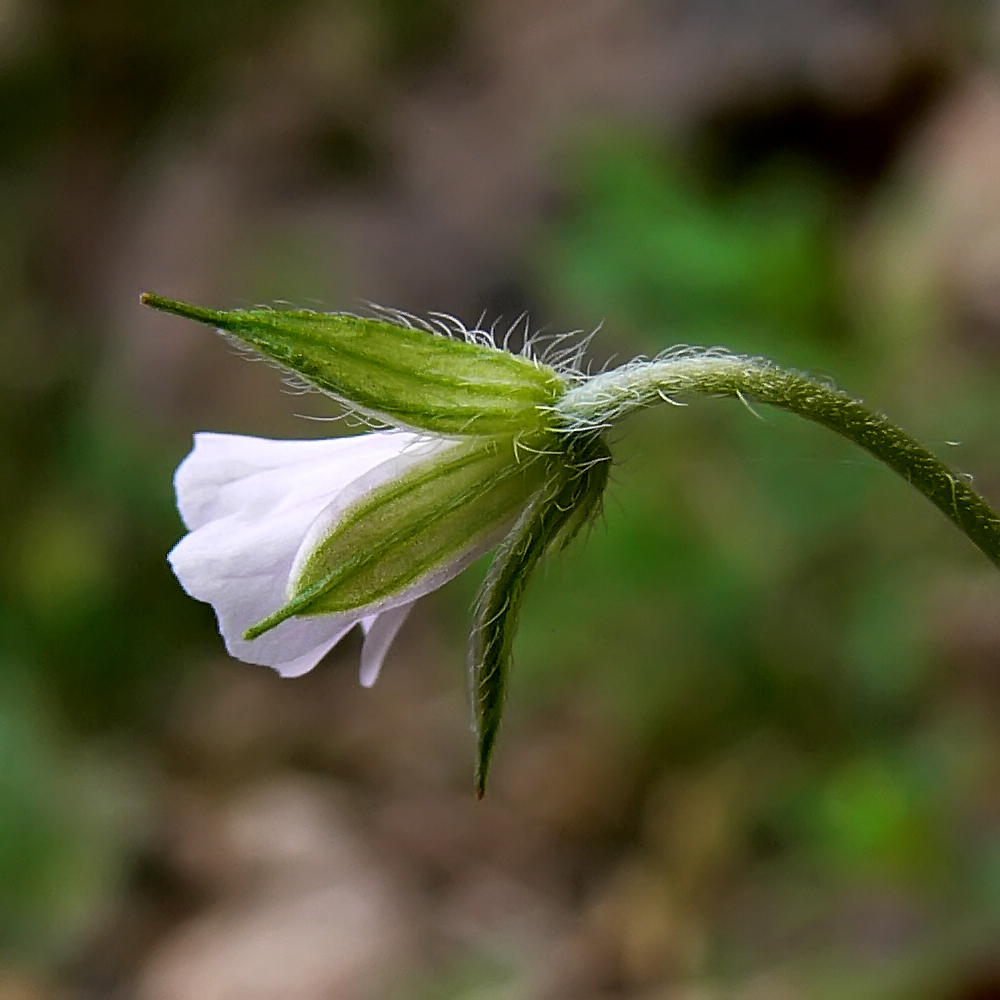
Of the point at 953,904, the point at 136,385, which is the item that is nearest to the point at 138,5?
the point at 136,385

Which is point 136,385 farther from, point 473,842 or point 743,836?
point 743,836

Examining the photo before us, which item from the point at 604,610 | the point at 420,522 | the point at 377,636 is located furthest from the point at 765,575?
the point at 420,522

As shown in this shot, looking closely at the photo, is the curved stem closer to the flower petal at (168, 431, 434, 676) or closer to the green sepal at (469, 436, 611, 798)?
the green sepal at (469, 436, 611, 798)

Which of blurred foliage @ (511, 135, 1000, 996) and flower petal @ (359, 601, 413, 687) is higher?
flower petal @ (359, 601, 413, 687)

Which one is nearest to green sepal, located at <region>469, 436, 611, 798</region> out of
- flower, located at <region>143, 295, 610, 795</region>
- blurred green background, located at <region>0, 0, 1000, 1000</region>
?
flower, located at <region>143, 295, 610, 795</region>

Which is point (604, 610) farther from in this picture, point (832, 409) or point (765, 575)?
point (832, 409)

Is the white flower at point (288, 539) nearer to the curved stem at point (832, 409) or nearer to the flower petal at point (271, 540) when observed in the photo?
the flower petal at point (271, 540)
